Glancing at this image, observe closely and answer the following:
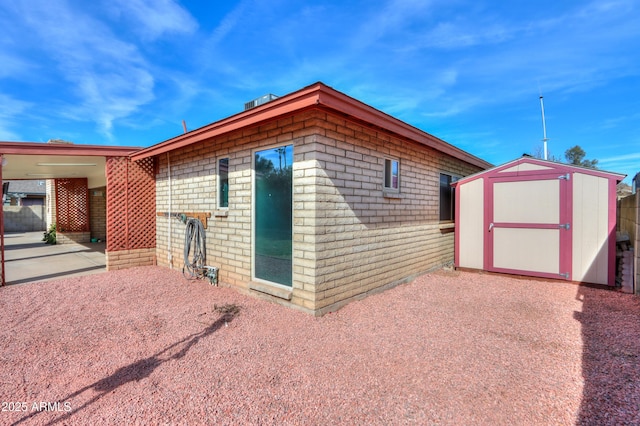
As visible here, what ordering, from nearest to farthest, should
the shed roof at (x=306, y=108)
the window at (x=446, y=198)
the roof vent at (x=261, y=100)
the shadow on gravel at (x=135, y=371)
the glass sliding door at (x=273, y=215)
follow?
the shadow on gravel at (x=135, y=371) < the shed roof at (x=306, y=108) < the glass sliding door at (x=273, y=215) < the roof vent at (x=261, y=100) < the window at (x=446, y=198)

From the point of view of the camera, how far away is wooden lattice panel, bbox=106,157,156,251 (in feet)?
22.1

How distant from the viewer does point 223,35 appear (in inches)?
289

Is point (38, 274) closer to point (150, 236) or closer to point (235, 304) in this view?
point (150, 236)

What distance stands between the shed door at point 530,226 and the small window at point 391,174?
2423mm

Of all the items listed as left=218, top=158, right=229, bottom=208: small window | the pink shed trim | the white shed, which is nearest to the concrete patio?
left=218, top=158, right=229, bottom=208: small window

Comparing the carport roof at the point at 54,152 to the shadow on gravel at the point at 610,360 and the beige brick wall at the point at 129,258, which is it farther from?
the shadow on gravel at the point at 610,360

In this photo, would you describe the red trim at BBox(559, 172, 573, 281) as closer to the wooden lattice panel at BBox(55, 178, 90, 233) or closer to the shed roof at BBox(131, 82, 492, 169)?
the shed roof at BBox(131, 82, 492, 169)

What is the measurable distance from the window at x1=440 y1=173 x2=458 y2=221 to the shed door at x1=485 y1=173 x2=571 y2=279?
1.13 metres

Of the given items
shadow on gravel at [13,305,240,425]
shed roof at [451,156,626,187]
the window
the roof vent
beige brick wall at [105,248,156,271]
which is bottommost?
shadow on gravel at [13,305,240,425]

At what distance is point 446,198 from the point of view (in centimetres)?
743

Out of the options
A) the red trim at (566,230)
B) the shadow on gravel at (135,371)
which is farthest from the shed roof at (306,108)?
the shadow on gravel at (135,371)

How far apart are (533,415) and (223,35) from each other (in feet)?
29.6

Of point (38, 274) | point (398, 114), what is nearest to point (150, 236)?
point (38, 274)

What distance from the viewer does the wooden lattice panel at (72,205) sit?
475 inches
